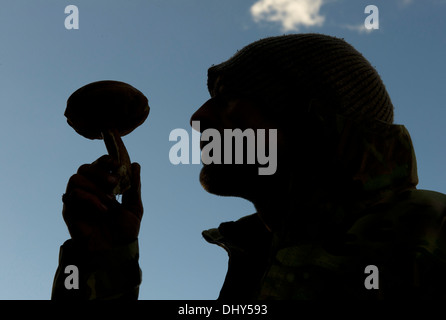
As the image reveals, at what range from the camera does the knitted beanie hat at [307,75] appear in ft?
7.98

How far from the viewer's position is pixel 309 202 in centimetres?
217

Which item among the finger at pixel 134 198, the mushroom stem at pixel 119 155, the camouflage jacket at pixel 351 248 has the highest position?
the mushroom stem at pixel 119 155

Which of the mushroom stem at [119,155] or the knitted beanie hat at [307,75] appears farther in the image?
the mushroom stem at [119,155]

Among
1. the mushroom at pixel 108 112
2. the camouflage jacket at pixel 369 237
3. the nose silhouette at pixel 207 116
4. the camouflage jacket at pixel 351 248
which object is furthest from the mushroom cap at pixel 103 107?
the camouflage jacket at pixel 369 237

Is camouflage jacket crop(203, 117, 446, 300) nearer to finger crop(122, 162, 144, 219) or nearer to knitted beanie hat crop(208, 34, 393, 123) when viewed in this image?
knitted beanie hat crop(208, 34, 393, 123)

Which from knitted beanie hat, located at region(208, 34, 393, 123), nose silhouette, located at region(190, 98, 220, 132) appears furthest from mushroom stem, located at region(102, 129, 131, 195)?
knitted beanie hat, located at region(208, 34, 393, 123)

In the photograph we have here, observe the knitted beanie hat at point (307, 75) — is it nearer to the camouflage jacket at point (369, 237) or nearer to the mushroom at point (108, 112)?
the camouflage jacket at point (369, 237)

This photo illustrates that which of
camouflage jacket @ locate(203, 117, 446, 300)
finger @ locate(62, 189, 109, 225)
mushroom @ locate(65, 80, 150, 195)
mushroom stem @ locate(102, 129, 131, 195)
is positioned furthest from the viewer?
mushroom @ locate(65, 80, 150, 195)

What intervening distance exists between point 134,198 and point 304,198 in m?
1.16

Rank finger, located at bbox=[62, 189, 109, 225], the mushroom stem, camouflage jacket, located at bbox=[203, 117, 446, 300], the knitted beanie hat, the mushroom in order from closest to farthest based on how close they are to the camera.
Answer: camouflage jacket, located at bbox=[203, 117, 446, 300] → the knitted beanie hat → finger, located at bbox=[62, 189, 109, 225] → the mushroom stem → the mushroom

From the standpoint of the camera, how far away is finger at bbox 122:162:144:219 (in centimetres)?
284

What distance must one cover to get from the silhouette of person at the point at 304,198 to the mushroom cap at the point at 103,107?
14.6 inches

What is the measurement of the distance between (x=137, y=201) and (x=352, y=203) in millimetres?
1358
